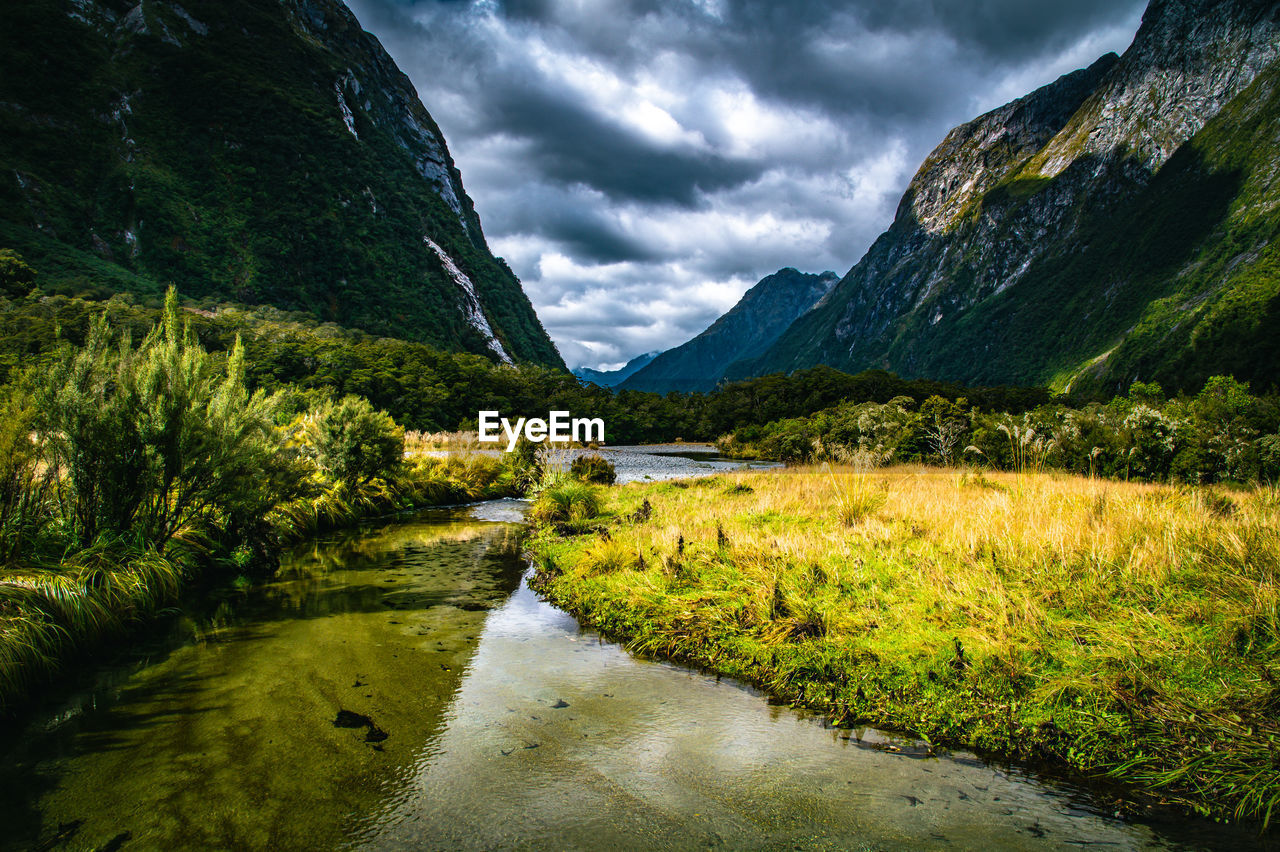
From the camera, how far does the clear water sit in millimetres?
3736

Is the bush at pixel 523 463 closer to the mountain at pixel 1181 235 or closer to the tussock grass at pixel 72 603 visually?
the tussock grass at pixel 72 603

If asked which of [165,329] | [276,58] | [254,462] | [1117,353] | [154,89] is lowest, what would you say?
[254,462]

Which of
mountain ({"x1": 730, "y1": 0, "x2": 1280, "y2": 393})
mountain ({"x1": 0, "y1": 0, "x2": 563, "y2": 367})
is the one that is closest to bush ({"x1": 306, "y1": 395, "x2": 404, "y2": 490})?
mountain ({"x1": 730, "y1": 0, "x2": 1280, "y2": 393})

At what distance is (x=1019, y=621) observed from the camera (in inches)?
229

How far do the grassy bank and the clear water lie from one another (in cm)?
44

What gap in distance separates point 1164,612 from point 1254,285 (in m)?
136

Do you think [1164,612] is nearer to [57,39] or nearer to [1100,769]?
[1100,769]

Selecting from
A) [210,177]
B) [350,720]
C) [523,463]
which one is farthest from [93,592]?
[210,177]

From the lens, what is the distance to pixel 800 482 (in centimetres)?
1756

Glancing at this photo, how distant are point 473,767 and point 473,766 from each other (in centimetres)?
2

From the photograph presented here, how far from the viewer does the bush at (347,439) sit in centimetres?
1752

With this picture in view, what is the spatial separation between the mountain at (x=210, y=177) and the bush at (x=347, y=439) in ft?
369

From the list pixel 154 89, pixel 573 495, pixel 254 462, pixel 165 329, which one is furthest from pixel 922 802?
pixel 154 89

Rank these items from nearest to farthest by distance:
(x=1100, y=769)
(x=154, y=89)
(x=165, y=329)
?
(x=1100, y=769)
(x=165, y=329)
(x=154, y=89)
